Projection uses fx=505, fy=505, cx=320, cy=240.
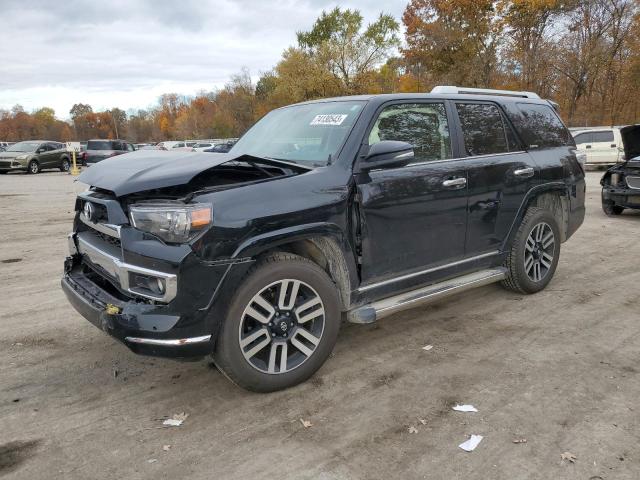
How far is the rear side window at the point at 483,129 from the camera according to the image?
14.5 ft

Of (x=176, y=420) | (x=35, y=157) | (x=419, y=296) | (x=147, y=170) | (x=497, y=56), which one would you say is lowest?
(x=176, y=420)

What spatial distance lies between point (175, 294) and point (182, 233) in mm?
344

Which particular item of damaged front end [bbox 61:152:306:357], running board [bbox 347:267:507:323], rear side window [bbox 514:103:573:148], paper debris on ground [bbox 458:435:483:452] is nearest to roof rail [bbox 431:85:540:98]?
rear side window [bbox 514:103:573:148]

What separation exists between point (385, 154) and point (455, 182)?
90cm

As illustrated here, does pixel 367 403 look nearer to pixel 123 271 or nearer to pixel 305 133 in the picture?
pixel 123 271

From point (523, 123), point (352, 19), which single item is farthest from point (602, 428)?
point (352, 19)

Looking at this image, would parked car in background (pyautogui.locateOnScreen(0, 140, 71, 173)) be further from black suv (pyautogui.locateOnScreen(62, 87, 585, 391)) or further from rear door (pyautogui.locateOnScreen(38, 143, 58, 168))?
black suv (pyautogui.locateOnScreen(62, 87, 585, 391))

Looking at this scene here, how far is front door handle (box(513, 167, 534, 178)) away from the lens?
4708 mm

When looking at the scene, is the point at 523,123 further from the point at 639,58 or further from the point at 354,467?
the point at 639,58

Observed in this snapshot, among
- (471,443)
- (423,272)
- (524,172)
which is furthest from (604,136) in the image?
(471,443)

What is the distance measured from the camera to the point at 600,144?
20344mm

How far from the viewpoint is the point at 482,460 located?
2.59 metres

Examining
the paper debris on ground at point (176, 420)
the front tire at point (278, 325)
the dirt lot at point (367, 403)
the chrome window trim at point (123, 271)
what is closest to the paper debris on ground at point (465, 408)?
the dirt lot at point (367, 403)

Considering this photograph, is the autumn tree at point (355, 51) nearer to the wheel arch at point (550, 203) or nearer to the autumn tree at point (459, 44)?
the autumn tree at point (459, 44)
